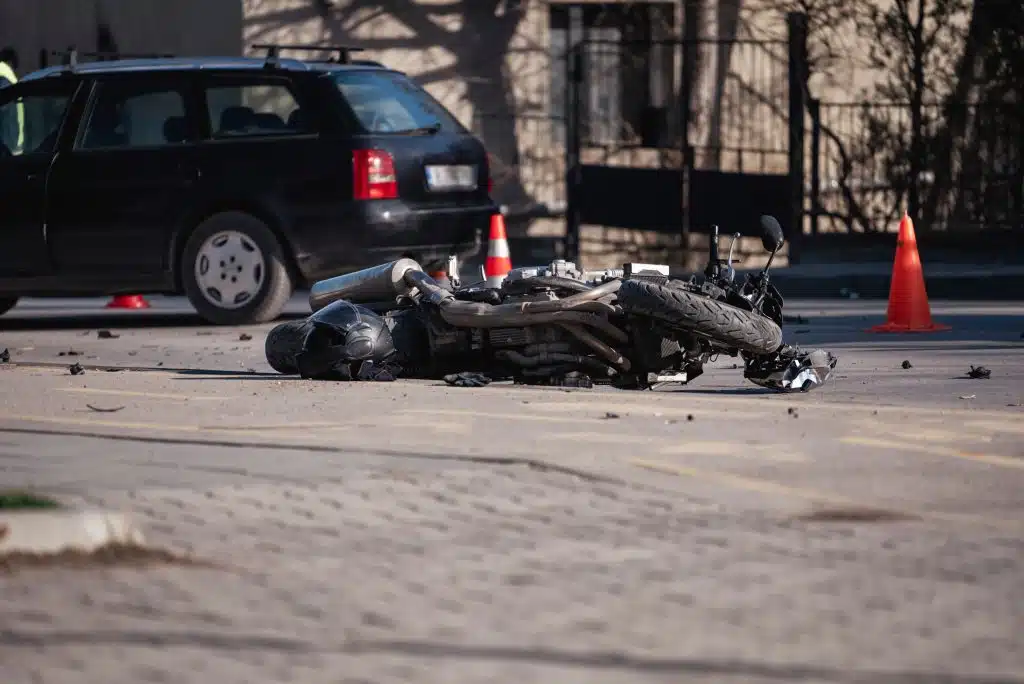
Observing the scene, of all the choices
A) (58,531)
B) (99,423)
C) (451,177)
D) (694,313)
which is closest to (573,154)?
(451,177)

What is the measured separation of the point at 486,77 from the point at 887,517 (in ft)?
58.8

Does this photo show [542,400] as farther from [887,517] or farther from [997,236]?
[997,236]

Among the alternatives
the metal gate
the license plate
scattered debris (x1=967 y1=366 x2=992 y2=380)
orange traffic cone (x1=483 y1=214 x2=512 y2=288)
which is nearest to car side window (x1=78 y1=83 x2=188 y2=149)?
the license plate

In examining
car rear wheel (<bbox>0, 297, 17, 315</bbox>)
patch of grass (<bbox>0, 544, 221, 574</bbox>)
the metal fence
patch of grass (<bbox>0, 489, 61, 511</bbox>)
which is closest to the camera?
patch of grass (<bbox>0, 544, 221, 574</bbox>)

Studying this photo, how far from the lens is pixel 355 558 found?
5.58 metres

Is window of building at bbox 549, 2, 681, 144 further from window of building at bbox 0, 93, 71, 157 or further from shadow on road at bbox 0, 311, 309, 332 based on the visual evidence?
window of building at bbox 0, 93, 71, 157

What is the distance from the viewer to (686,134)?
21031mm

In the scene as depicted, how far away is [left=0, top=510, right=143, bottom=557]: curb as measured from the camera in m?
5.54

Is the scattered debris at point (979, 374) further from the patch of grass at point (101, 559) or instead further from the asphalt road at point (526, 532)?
the patch of grass at point (101, 559)

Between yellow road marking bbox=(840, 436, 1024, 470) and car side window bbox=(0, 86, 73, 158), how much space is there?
324 inches

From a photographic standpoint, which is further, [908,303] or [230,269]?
[230,269]

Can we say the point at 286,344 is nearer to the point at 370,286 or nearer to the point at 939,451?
the point at 370,286

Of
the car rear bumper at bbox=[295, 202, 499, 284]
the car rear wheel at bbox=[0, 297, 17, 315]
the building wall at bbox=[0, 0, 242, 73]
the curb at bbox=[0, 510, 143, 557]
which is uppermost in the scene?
the building wall at bbox=[0, 0, 242, 73]

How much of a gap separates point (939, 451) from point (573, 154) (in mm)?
13709
